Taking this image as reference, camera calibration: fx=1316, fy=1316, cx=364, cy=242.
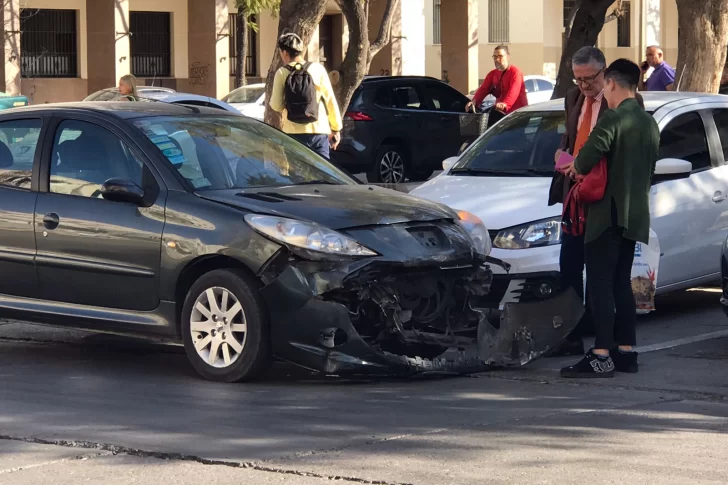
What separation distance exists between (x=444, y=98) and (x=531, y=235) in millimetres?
12441

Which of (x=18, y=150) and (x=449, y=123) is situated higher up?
(x=449, y=123)

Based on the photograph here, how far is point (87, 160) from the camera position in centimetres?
800

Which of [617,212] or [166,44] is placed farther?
[166,44]

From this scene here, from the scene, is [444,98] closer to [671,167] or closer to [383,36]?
[383,36]

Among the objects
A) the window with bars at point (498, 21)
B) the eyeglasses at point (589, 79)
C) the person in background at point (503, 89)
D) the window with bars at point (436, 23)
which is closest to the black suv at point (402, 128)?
the person in background at point (503, 89)

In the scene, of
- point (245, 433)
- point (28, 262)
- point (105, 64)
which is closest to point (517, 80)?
point (28, 262)

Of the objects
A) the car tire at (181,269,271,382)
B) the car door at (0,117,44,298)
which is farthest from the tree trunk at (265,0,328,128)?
the car tire at (181,269,271,382)

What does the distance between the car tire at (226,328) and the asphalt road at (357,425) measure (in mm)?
125

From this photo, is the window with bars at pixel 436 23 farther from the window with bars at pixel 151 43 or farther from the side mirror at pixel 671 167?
the side mirror at pixel 671 167

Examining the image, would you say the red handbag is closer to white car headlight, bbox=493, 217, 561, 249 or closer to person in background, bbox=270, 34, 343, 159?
white car headlight, bbox=493, 217, 561, 249

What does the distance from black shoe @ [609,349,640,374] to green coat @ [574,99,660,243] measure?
705 mm

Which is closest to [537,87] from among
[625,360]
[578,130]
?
[578,130]

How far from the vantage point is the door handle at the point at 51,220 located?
786cm

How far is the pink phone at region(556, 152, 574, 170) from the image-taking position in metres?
7.74
